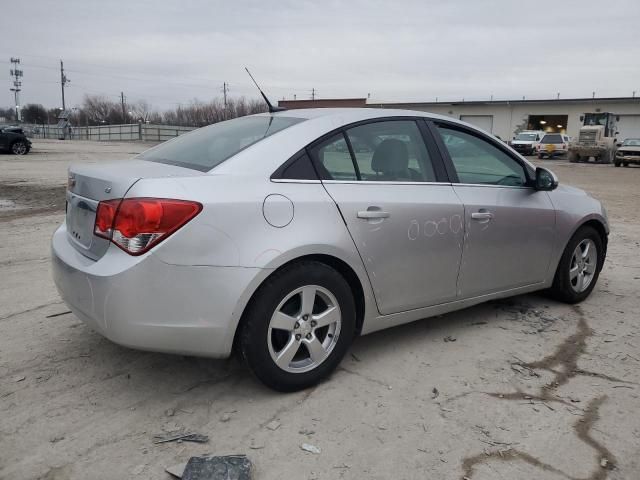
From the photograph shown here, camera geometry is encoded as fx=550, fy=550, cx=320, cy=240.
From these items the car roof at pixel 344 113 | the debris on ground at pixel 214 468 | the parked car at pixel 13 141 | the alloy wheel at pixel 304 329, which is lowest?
the debris on ground at pixel 214 468

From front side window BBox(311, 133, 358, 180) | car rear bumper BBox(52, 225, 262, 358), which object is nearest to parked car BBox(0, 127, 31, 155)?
car rear bumper BBox(52, 225, 262, 358)

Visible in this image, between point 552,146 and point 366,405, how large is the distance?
36988 mm

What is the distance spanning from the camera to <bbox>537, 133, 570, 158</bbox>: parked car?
36094 millimetres

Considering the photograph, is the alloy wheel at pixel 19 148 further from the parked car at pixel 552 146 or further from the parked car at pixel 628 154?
the parked car at pixel 552 146

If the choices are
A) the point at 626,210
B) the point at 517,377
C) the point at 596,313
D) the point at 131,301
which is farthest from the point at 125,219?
the point at 626,210

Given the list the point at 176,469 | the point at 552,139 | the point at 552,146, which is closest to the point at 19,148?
the point at 176,469

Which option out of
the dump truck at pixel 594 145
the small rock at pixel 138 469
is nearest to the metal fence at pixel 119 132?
the dump truck at pixel 594 145

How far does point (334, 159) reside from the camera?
322cm

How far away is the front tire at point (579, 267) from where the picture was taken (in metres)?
4.54

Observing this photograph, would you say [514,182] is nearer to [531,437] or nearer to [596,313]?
[596,313]

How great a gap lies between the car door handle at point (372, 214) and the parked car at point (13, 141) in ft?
80.8

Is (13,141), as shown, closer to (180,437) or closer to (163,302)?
(163,302)

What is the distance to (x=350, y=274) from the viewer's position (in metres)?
3.18

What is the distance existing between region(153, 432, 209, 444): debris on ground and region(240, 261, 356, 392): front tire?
0.42 metres
